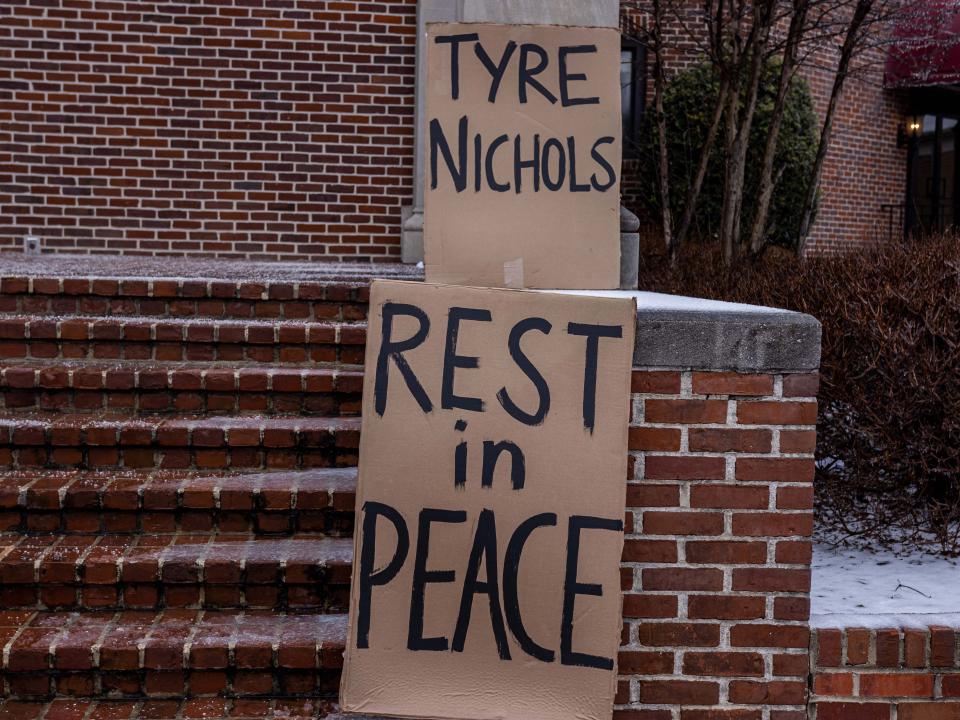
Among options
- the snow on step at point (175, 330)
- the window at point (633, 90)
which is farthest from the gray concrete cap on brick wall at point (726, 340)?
the window at point (633, 90)

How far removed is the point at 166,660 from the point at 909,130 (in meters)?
12.6

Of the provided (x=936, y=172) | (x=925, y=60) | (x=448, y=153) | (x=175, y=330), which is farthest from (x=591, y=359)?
(x=936, y=172)

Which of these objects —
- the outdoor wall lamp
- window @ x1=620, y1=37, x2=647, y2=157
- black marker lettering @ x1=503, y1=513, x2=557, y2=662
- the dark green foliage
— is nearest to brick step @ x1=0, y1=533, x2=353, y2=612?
black marker lettering @ x1=503, y1=513, x2=557, y2=662

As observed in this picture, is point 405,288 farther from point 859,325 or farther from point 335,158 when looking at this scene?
point 335,158

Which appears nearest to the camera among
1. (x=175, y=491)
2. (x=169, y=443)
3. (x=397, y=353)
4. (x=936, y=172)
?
(x=397, y=353)

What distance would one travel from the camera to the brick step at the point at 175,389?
321 centimetres

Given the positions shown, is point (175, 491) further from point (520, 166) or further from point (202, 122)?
point (202, 122)

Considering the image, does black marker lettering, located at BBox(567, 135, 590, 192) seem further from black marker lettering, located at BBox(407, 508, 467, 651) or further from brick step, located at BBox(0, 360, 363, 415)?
brick step, located at BBox(0, 360, 363, 415)

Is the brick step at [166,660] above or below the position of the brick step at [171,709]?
above

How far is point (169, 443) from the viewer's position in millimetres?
3049

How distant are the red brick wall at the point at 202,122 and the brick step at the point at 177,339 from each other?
339 centimetres

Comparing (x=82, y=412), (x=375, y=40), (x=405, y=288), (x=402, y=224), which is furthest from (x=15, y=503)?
(x=375, y=40)

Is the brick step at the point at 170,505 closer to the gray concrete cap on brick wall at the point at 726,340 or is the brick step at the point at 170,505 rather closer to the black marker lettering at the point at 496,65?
the gray concrete cap on brick wall at the point at 726,340

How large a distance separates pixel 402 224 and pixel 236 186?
4.18 feet
